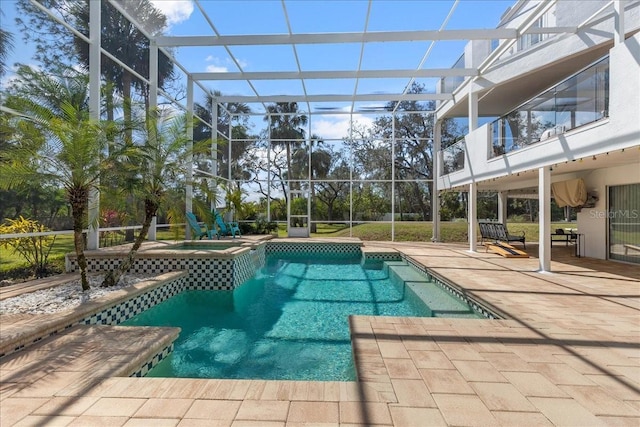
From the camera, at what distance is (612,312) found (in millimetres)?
3883

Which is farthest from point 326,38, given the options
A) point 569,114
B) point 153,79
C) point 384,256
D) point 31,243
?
point 31,243

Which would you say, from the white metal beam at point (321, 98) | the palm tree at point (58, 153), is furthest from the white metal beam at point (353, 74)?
the palm tree at point (58, 153)

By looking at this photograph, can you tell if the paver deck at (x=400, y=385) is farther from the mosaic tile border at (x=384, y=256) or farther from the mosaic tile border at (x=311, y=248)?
the mosaic tile border at (x=311, y=248)

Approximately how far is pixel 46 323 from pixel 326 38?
7.31m

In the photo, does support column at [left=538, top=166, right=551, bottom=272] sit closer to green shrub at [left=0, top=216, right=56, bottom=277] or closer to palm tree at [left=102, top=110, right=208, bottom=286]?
palm tree at [left=102, top=110, right=208, bottom=286]

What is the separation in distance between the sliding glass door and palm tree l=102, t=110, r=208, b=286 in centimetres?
907

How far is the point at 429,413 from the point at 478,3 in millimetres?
7811

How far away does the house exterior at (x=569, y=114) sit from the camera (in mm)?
5246

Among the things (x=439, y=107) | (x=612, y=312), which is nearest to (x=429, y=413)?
(x=612, y=312)

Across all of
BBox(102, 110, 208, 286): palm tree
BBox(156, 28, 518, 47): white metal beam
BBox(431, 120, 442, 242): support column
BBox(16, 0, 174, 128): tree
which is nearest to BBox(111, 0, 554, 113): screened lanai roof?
BBox(156, 28, 518, 47): white metal beam

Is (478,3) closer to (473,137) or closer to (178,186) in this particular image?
(473,137)

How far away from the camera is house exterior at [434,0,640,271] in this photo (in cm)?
525

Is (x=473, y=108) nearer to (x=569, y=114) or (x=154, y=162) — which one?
(x=569, y=114)

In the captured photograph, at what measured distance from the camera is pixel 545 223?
21.6 feet
